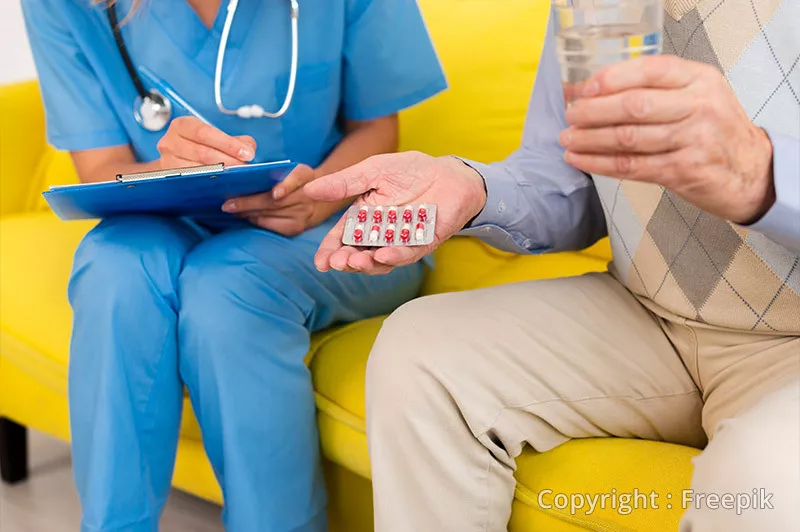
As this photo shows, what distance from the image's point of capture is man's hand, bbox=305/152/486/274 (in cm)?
92

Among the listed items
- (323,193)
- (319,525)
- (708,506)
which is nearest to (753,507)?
(708,506)

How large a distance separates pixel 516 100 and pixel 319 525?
2.29 feet

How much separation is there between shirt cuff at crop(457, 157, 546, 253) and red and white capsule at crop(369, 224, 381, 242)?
10 centimetres

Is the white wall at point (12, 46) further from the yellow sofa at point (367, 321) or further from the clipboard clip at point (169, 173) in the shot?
the clipboard clip at point (169, 173)

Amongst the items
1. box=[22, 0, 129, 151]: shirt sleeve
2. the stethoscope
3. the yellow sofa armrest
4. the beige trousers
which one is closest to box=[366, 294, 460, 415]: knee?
the beige trousers

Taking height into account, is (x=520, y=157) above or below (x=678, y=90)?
below

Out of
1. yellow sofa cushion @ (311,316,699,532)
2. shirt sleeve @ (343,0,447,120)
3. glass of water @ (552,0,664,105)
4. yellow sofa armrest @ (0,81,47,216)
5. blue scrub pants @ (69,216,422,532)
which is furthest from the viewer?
yellow sofa armrest @ (0,81,47,216)

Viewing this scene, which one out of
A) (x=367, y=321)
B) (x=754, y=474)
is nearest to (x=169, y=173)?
(x=367, y=321)

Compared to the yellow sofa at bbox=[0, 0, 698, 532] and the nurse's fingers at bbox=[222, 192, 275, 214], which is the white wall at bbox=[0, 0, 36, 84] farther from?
the nurse's fingers at bbox=[222, 192, 275, 214]

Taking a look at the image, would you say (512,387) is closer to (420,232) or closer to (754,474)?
(420,232)

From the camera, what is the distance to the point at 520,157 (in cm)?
108

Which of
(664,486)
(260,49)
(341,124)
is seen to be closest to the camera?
(664,486)

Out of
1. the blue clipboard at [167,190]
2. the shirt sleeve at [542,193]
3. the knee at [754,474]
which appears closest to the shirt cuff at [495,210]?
the shirt sleeve at [542,193]

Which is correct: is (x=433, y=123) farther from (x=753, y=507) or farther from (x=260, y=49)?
(x=753, y=507)
